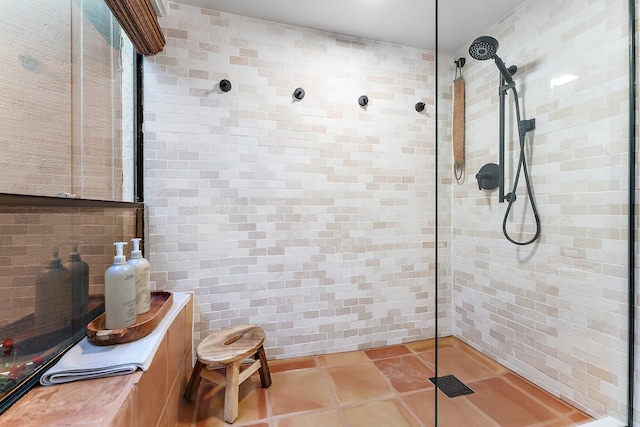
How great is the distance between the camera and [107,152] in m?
1.39

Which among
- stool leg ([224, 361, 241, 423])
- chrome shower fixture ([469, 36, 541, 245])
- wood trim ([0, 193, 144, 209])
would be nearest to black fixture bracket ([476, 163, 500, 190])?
chrome shower fixture ([469, 36, 541, 245])

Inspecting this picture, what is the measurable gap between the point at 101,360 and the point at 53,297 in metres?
0.27

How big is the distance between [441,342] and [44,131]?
2.06m

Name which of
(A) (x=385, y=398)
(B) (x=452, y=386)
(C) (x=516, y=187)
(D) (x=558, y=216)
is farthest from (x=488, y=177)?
(A) (x=385, y=398)

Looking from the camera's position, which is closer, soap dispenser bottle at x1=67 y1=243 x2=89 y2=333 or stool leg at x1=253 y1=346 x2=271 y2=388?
soap dispenser bottle at x1=67 y1=243 x2=89 y2=333

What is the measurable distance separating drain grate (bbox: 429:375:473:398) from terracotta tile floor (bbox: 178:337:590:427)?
0.08ft

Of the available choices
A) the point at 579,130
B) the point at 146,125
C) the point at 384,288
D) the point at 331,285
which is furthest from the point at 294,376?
the point at 579,130

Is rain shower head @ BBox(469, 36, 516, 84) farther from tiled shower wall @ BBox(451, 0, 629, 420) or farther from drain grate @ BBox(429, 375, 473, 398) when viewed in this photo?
drain grate @ BBox(429, 375, 473, 398)

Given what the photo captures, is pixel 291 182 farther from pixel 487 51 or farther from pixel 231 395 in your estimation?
pixel 487 51

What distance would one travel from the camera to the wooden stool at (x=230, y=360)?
4.45 ft

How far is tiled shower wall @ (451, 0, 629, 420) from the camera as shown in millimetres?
1309

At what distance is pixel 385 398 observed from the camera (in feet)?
5.05

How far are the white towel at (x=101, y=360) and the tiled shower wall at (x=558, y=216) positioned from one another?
161cm

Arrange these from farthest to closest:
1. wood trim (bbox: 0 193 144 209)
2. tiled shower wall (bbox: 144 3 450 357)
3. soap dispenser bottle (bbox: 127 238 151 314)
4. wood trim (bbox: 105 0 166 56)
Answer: tiled shower wall (bbox: 144 3 450 357)
wood trim (bbox: 105 0 166 56)
soap dispenser bottle (bbox: 127 238 151 314)
wood trim (bbox: 0 193 144 209)
